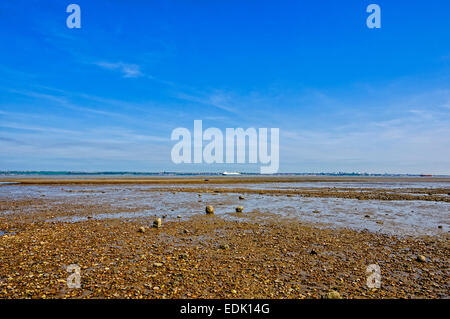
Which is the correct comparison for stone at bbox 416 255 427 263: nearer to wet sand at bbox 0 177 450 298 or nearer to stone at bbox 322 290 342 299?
wet sand at bbox 0 177 450 298

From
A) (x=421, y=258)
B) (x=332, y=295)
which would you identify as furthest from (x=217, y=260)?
(x=421, y=258)

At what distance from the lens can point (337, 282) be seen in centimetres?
855

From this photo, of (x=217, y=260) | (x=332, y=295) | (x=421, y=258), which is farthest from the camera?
(x=421, y=258)

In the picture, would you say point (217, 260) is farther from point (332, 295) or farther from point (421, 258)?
point (421, 258)

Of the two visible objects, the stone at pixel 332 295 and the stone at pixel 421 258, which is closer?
the stone at pixel 332 295

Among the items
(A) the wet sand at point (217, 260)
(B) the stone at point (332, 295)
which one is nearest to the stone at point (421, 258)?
(A) the wet sand at point (217, 260)

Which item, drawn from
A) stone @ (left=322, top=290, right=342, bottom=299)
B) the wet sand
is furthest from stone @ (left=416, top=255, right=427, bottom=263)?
stone @ (left=322, top=290, right=342, bottom=299)

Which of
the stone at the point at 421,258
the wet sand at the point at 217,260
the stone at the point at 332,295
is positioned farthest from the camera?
the stone at the point at 421,258

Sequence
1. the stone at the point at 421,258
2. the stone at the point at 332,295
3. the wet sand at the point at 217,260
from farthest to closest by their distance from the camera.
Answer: the stone at the point at 421,258 → the wet sand at the point at 217,260 → the stone at the point at 332,295

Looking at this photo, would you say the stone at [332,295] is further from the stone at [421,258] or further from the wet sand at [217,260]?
the stone at [421,258]

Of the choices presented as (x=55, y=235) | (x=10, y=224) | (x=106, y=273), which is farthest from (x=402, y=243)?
(x=10, y=224)

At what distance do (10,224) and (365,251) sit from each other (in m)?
22.2

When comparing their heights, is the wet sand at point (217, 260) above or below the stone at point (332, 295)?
below

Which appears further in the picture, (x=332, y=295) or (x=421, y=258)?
(x=421, y=258)
